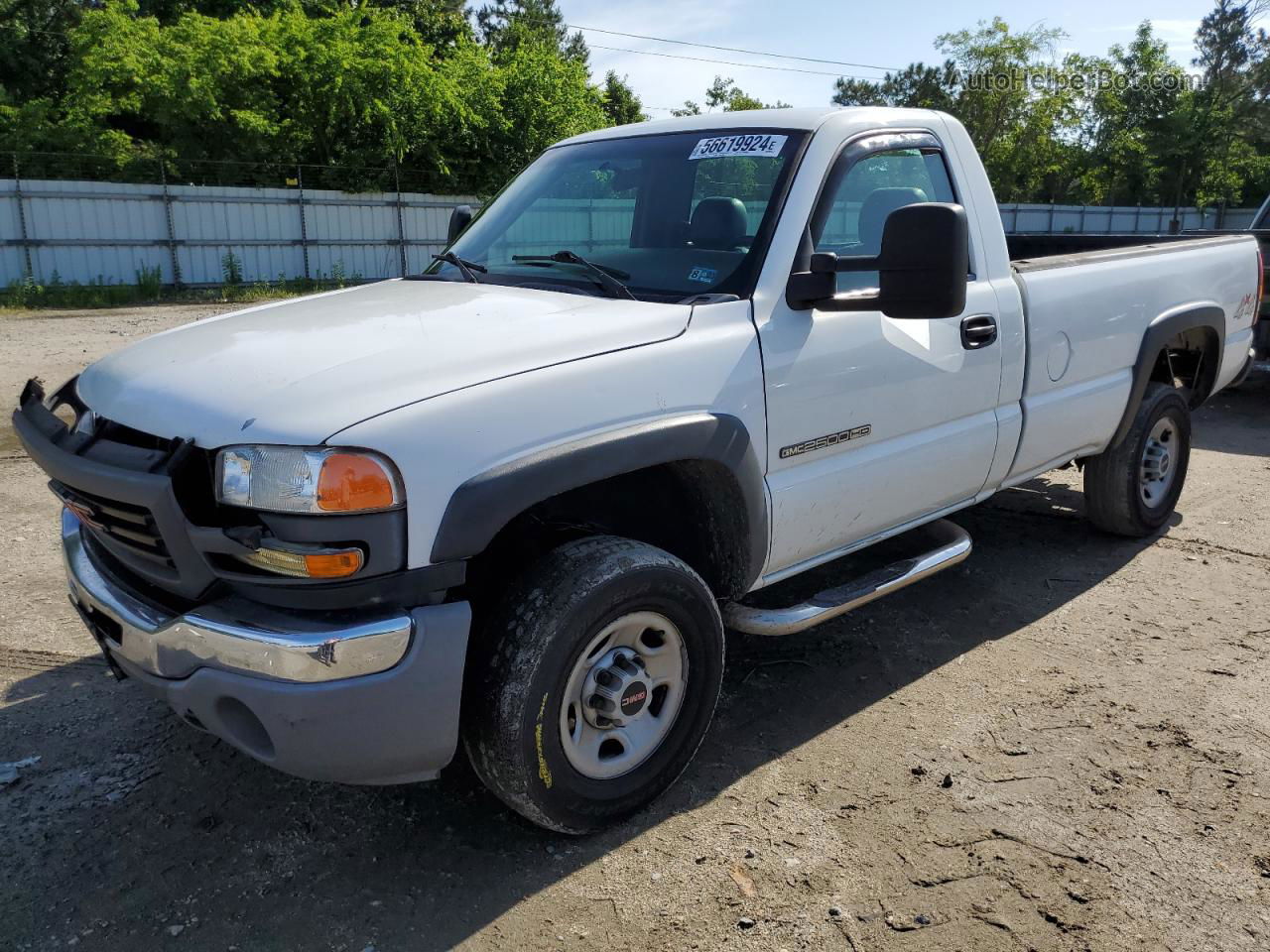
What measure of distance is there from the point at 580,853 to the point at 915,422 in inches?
71.4

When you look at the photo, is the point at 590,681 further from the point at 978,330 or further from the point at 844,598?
the point at 978,330

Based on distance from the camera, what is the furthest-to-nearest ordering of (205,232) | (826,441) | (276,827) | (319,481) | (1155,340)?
(205,232) < (1155,340) < (826,441) < (276,827) < (319,481)

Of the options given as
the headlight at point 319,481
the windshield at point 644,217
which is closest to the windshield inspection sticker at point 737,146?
the windshield at point 644,217

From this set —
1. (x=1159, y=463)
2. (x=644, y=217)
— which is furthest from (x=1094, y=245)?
(x=644, y=217)

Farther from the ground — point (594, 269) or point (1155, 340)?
point (594, 269)

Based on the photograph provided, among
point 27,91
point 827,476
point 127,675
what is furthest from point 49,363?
point 27,91

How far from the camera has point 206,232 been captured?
2084 cm

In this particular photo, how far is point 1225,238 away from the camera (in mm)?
5434

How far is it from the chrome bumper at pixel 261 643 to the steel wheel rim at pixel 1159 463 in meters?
4.16

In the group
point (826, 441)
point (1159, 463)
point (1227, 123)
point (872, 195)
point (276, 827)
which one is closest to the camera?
point (276, 827)

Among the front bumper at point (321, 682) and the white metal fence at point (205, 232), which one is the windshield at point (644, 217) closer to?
the front bumper at point (321, 682)

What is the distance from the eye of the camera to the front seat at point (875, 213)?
138 inches

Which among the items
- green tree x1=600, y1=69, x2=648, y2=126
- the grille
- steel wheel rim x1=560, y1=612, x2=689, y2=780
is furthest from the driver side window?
green tree x1=600, y1=69, x2=648, y2=126

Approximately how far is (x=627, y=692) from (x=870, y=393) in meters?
1.27
